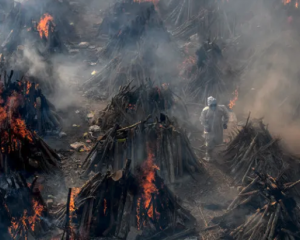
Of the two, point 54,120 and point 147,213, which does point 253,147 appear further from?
point 54,120

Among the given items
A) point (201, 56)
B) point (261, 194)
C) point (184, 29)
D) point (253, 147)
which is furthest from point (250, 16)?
point (261, 194)

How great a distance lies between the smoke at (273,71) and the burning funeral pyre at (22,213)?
849cm

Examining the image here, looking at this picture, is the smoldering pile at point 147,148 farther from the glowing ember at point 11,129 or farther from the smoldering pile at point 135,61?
the smoldering pile at point 135,61

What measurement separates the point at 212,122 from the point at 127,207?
15.8 ft

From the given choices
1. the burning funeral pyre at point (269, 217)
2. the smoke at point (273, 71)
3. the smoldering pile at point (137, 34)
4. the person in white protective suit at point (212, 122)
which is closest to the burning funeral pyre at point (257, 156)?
the person in white protective suit at point (212, 122)

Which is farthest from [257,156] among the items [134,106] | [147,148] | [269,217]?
[134,106]

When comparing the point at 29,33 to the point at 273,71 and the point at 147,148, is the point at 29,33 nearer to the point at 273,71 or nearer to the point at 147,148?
the point at 147,148

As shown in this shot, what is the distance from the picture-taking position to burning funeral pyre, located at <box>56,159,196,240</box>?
725cm

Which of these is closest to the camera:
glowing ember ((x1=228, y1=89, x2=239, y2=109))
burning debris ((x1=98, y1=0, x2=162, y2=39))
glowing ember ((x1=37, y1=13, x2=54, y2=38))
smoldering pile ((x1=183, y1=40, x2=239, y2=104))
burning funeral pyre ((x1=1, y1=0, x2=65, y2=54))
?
glowing ember ((x1=228, y1=89, x2=239, y2=109))

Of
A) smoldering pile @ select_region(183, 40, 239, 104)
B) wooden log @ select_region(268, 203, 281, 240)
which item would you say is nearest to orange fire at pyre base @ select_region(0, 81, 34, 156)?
wooden log @ select_region(268, 203, 281, 240)

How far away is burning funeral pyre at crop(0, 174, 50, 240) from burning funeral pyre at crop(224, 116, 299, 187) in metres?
5.42

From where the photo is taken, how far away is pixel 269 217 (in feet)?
22.9

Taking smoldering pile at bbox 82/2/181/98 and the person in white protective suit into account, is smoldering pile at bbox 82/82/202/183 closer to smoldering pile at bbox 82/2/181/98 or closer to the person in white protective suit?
the person in white protective suit

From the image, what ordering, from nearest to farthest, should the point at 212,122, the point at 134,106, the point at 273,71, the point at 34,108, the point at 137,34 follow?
the point at 212,122
the point at 134,106
the point at 34,108
the point at 273,71
the point at 137,34
